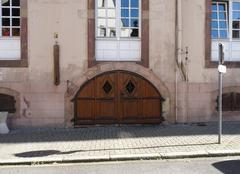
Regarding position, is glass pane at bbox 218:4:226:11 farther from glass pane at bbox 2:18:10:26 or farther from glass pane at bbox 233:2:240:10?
glass pane at bbox 2:18:10:26

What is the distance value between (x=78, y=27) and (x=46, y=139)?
13.9ft

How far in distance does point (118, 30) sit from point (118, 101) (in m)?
2.44

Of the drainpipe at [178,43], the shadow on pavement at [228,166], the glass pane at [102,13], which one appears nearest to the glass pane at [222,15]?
the drainpipe at [178,43]

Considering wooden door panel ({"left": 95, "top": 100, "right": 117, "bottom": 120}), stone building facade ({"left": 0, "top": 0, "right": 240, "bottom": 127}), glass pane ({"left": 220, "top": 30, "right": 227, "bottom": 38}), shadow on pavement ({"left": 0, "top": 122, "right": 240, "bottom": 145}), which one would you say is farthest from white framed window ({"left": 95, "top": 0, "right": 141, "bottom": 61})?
glass pane ({"left": 220, "top": 30, "right": 227, "bottom": 38})

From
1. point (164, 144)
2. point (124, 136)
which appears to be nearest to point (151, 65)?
point (124, 136)

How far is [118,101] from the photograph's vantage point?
49.0 ft

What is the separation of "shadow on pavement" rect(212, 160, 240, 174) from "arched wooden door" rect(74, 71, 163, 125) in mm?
5870

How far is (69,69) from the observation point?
48.3 ft

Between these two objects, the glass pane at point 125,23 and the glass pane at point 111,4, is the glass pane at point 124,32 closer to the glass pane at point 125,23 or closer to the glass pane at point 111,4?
the glass pane at point 125,23

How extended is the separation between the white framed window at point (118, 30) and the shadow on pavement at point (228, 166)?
21.6 feet

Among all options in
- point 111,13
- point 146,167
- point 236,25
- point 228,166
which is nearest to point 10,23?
point 111,13

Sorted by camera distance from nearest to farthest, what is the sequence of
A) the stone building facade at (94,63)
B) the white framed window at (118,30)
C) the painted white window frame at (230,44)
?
the stone building facade at (94,63) → the white framed window at (118,30) → the painted white window frame at (230,44)

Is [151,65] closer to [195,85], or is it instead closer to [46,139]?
[195,85]

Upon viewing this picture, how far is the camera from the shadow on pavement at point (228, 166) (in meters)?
8.45
